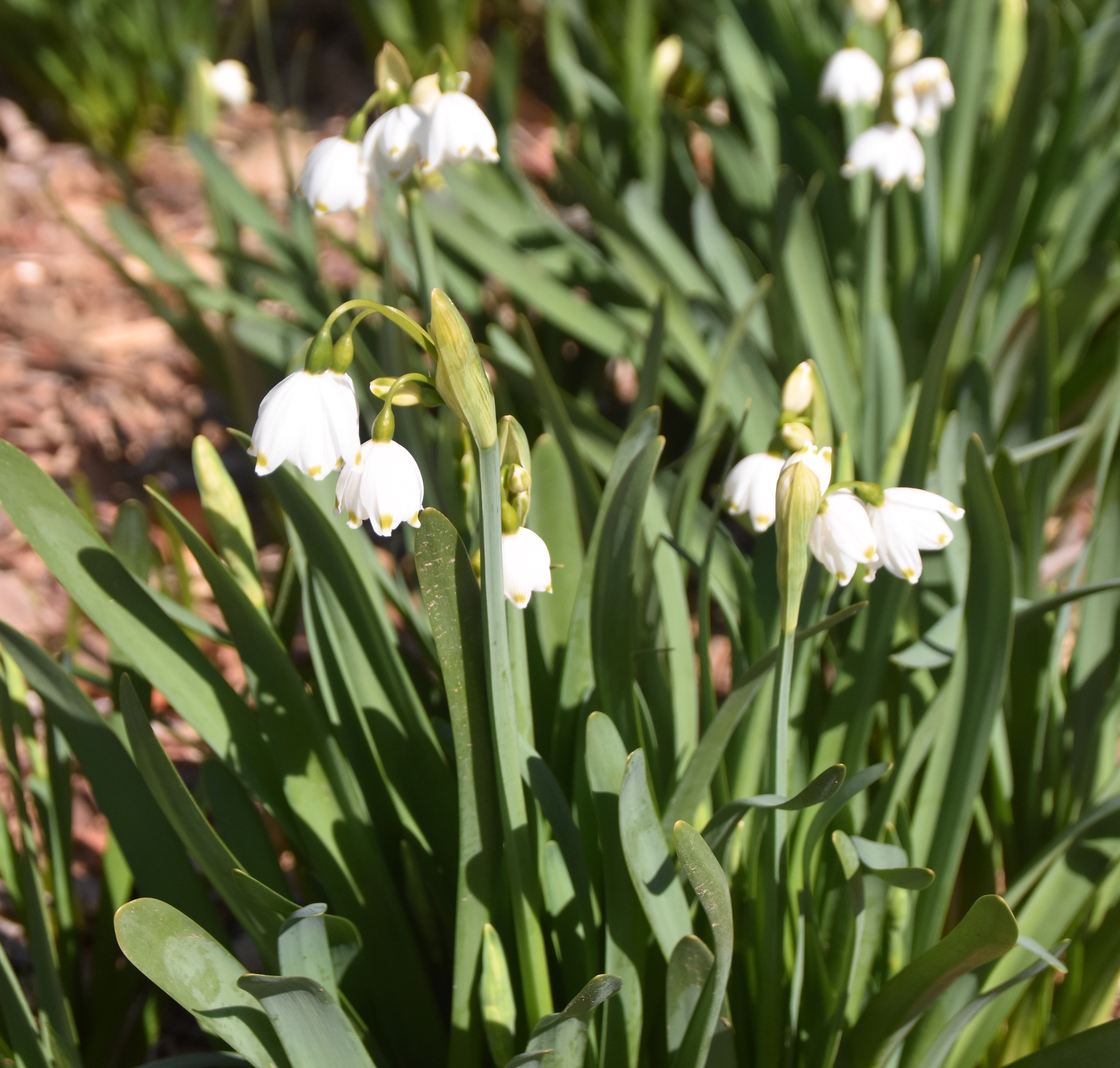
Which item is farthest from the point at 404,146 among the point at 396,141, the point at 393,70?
the point at 393,70

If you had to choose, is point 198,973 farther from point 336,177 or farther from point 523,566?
point 336,177

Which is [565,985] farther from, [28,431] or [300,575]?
[28,431]

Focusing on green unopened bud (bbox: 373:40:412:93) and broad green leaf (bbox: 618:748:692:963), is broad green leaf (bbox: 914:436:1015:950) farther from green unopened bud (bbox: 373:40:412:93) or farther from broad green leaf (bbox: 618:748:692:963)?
green unopened bud (bbox: 373:40:412:93)

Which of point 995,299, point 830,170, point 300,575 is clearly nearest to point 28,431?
point 300,575

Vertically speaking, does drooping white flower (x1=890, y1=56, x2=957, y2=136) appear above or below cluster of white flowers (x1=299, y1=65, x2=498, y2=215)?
above

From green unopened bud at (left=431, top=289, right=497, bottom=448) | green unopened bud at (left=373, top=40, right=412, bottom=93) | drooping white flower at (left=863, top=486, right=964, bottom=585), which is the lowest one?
drooping white flower at (left=863, top=486, right=964, bottom=585)

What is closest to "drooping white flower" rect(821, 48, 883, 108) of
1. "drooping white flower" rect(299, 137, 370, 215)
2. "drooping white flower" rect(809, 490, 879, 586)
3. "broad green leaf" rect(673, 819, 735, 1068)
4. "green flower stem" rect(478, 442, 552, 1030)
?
"drooping white flower" rect(299, 137, 370, 215)

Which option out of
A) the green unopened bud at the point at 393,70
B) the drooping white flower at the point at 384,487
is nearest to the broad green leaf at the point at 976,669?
the drooping white flower at the point at 384,487

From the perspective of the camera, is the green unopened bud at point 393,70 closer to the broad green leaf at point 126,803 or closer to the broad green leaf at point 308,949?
the broad green leaf at point 126,803

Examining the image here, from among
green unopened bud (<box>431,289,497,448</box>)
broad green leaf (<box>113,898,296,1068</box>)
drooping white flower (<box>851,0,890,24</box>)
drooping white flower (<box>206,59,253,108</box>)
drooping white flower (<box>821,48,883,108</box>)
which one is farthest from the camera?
drooping white flower (<box>206,59,253,108</box>)
